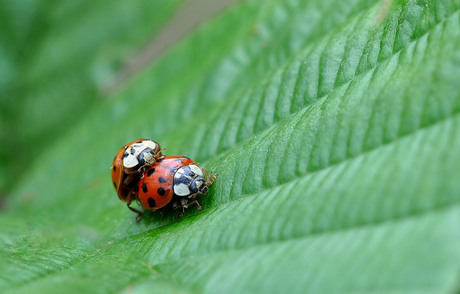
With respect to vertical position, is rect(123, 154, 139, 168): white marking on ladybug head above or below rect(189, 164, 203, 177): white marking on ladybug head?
above

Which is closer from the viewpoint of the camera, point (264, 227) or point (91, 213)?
point (264, 227)

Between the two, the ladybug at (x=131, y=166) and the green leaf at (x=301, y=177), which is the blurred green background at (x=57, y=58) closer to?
the green leaf at (x=301, y=177)

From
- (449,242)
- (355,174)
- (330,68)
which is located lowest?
(449,242)

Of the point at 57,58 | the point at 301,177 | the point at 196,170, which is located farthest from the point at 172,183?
the point at 57,58

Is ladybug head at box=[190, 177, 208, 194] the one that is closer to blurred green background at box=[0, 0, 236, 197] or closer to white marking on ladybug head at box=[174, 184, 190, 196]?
white marking on ladybug head at box=[174, 184, 190, 196]

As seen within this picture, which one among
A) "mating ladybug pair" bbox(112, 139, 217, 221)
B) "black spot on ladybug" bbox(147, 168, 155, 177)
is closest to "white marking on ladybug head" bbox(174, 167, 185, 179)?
"mating ladybug pair" bbox(112, 139, 217, 221)

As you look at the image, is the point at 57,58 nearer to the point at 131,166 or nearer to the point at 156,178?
the point at 131,166

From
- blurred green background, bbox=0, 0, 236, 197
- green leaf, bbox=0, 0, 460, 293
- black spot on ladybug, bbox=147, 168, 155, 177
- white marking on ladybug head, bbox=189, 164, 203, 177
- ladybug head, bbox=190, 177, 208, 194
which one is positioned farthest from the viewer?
blurred green background, bbox=0, 0, 236, 197

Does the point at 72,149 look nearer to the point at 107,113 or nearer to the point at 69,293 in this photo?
the point at 107,113

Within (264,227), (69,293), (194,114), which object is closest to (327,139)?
(264,227)
